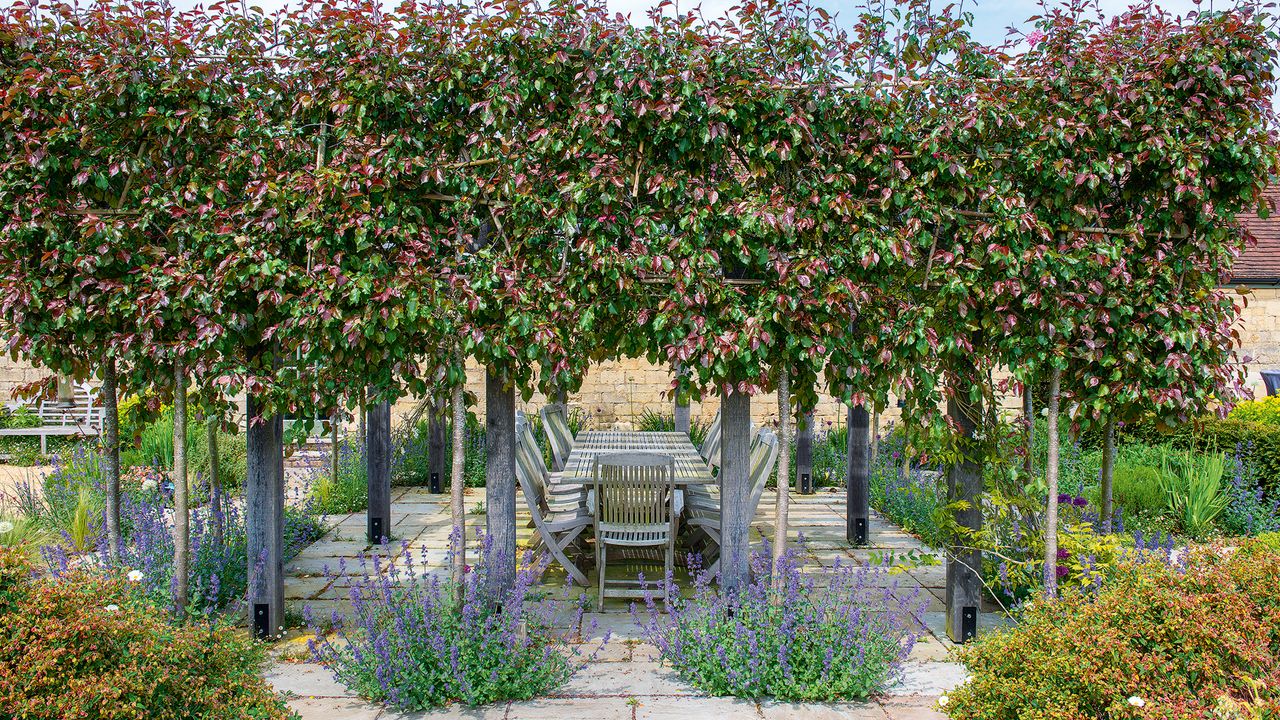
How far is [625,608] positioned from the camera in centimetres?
511

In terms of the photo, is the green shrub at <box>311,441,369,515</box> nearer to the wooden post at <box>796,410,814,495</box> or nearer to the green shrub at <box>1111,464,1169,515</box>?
the wooden post at <box>796,410,814,495</box>

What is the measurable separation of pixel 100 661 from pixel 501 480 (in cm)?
200

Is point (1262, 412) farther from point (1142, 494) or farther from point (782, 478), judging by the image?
point (782, 478)

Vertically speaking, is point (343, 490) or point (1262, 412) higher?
point (1262, 412)

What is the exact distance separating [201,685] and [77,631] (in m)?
0.42

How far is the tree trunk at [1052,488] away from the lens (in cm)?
420

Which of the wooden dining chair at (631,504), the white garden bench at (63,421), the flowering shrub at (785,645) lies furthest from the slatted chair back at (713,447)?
the white garden bench at (63,421)

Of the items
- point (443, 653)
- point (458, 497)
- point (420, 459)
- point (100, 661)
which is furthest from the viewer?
point (420, 459)

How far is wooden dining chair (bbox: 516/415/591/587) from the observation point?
5359 millimetres

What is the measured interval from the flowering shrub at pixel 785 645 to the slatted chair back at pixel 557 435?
3339mm

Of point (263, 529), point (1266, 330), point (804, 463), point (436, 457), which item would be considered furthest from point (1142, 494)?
point (1266, 330)

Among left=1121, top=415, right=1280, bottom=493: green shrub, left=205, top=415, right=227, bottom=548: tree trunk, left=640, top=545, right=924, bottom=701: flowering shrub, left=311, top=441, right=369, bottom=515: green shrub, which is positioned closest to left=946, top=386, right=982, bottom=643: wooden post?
left=640, top=545, right=924, bottom=701: flowering shrub

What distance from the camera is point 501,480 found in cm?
436

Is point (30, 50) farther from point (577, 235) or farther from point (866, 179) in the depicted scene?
point (866, 179)
